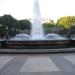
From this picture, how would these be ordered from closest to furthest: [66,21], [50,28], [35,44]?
[35,44] → [50,28] → [66,21]

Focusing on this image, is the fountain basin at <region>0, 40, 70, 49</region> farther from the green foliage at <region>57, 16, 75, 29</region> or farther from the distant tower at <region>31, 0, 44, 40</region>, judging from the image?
the green foliage at <region>57, 16, 75, 29</region>

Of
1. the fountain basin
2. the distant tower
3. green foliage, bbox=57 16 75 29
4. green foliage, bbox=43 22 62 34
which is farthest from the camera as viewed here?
green foliage, bbox=57 16 75 29

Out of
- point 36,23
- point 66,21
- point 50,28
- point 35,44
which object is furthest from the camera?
point 66,21

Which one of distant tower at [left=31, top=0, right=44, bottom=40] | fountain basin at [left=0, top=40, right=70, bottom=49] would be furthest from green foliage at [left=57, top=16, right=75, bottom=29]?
fountain basin at [left=0, top=40, right=70, bottom=49]

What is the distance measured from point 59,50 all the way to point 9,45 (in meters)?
4.31

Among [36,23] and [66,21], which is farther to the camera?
[66,21]

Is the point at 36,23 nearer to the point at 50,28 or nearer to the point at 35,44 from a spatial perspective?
the point at 35,44

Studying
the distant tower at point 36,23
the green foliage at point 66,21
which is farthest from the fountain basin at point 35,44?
the green foliage at point 66,21

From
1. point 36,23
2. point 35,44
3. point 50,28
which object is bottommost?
point 50,28

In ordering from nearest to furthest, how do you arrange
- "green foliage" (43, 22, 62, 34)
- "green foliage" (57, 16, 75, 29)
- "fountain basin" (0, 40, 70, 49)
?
"fountain basin" (0, 40, 70, 49), "green foliage" (43, 22, 62, 34), "green foliage" (57, 16, 75, 29)

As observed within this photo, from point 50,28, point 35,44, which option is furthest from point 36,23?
point 50,28

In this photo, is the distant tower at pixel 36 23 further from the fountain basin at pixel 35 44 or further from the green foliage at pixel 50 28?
the green foliage at pixel 50 28

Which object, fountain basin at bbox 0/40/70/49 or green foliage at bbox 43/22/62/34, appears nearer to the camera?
fountain basin at bbox 0/40/70/49

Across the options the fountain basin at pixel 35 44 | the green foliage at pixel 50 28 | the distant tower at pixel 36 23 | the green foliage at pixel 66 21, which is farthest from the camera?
the green foliage at pixel 66 21
